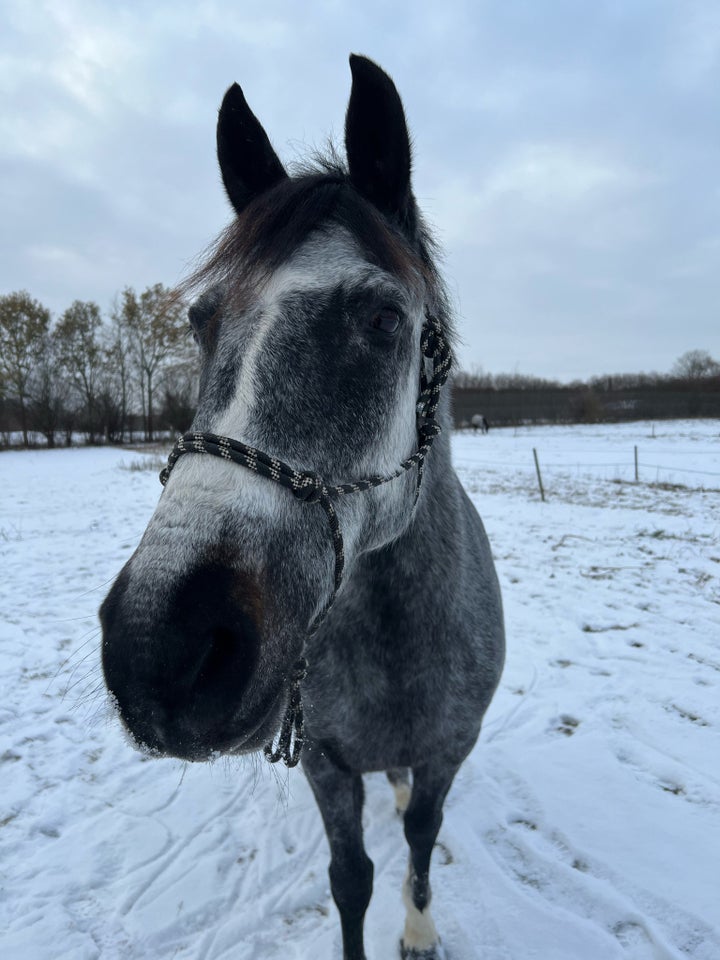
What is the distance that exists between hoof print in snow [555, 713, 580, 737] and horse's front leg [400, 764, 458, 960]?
1854 mm

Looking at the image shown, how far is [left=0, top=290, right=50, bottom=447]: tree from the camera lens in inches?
1667

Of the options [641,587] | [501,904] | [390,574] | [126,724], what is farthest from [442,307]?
[641,587]

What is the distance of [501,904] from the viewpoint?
2.65 meters

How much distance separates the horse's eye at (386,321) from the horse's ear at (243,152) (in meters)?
0.95

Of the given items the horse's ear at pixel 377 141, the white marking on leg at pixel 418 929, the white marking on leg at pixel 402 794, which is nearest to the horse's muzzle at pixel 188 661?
the horse's ear at pixel 377 141

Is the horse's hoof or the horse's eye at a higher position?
the horse's eye

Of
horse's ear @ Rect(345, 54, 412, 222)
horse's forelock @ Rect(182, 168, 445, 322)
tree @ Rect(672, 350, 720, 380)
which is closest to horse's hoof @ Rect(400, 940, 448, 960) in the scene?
horse's forelock @ Rect(182, 168, 445, 322)

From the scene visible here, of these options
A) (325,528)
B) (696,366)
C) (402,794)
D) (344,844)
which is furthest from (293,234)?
(696,366)

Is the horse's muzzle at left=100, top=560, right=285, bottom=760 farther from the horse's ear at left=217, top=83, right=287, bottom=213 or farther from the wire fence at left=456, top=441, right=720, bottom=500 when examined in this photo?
the wire fence at left=456, top=441, right=720, bottom=500

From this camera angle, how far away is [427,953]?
2.42 metres

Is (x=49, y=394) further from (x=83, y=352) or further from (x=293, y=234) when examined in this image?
(x=293, y=234)

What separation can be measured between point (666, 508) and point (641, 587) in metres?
5.76

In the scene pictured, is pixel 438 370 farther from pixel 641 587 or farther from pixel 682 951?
pixel 641 587

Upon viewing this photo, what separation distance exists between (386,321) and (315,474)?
0.60m
